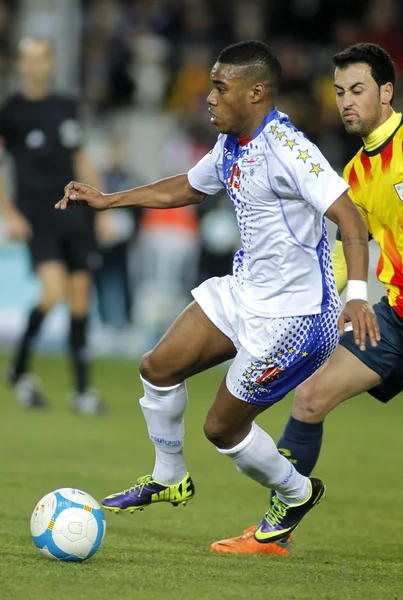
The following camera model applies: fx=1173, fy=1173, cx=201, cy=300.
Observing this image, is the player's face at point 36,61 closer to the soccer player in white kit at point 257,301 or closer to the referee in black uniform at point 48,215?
the referee in black uniform at point 48,215

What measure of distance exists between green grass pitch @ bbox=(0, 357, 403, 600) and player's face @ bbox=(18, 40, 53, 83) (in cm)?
269

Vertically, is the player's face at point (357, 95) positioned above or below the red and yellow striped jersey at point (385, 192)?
above

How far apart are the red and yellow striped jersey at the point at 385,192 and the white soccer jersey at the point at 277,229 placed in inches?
17.1

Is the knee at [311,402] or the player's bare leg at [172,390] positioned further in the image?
the knee at [311,402]

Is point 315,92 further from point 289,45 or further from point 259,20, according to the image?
point 259,20

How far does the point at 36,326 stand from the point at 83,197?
15.2 ft

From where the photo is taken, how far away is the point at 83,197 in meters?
4.99

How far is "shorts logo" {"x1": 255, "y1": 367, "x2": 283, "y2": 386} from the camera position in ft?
15.6

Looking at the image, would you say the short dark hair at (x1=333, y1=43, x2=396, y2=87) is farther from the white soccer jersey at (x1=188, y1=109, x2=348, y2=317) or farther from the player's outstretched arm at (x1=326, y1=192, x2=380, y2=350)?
the player's outstretched arm at (x1=326, y1=192, x2=380, y2=350)

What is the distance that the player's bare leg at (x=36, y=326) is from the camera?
9250 mm

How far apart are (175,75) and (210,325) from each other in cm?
1191

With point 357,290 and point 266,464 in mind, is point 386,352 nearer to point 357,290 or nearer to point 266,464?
point 266,464

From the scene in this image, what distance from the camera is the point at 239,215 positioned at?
4.83 metres

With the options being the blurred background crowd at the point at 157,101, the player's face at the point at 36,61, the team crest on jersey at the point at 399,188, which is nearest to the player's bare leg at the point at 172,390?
the team crest on jersey at the point at 399,188
